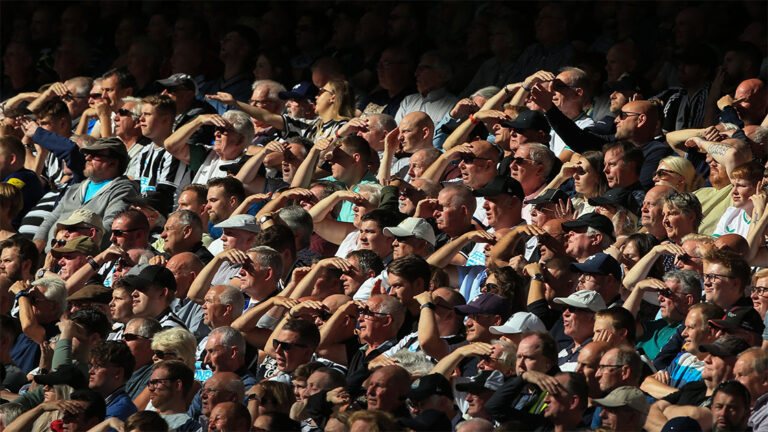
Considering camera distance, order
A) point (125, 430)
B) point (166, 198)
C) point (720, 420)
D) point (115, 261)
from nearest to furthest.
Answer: point (720, 420) → point (125, 430) → point (115, 261) → point (166, 198)

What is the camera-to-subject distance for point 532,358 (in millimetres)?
8836

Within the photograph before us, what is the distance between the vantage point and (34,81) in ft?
54.5

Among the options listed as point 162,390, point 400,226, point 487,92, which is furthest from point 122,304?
point 487,92

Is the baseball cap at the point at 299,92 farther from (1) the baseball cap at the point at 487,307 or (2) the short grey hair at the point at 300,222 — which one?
(1) the baseball cap at the point at 487,307

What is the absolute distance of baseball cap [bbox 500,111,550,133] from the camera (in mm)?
11742

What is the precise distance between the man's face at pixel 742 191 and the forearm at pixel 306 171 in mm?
3356

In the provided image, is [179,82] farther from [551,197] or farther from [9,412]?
[9,412]

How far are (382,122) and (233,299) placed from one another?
2635 millimetres

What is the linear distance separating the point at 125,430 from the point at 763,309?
3.54 metres

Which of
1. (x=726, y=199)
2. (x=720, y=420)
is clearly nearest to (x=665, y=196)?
(x=726, y=199)

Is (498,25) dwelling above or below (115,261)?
above

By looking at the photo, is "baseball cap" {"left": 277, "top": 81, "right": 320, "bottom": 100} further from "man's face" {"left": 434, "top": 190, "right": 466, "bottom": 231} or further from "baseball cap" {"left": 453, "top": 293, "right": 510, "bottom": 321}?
"baseball cap" {"left": 453, "top": 293, "right": 510, "bottom": 321}

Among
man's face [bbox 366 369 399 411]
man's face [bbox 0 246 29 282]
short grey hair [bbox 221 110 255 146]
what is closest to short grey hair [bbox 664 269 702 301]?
man's face [bbox 366 369 399 411]

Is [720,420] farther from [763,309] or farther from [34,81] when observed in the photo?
[34,81]
